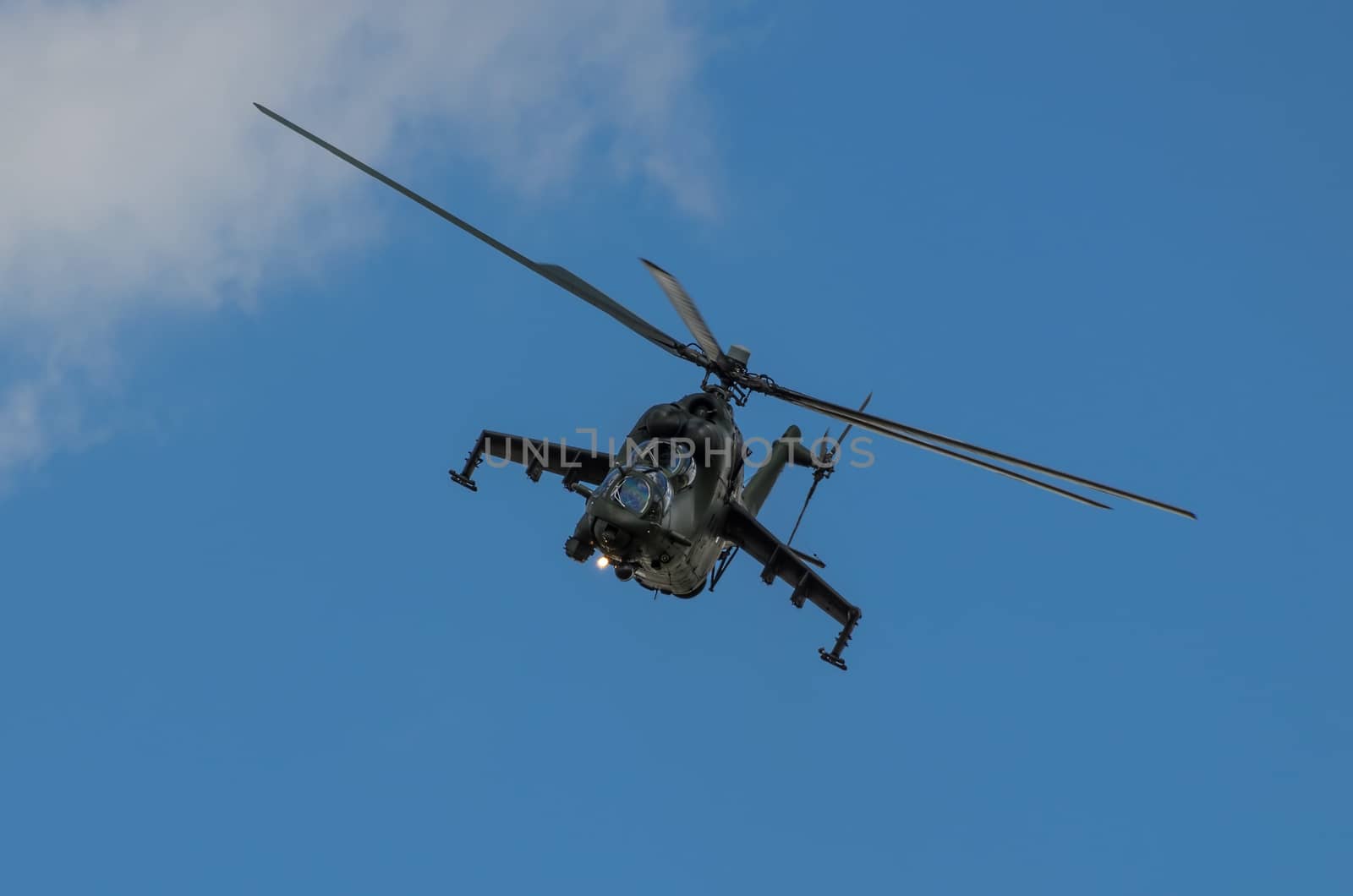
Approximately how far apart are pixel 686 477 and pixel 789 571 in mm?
4450

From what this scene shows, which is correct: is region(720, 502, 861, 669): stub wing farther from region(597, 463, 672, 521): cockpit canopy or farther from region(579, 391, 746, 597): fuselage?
region(597, 463, 672, 521): cockpit canopy

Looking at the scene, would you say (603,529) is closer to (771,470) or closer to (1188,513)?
(771,470)

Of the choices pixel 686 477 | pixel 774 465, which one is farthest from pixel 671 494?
pixel 774 465

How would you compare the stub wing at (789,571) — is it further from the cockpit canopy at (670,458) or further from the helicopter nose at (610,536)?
the helicopter nose at (610,536)

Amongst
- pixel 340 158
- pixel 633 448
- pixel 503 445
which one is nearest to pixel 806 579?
pixel 633 448

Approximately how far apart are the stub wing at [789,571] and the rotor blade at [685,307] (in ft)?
13.5

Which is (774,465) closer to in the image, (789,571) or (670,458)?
(789,571)

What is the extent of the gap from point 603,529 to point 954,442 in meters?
7.82

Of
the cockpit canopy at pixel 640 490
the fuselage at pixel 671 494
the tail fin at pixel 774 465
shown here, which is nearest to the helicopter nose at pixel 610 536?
the fuselage at pixel 671 494

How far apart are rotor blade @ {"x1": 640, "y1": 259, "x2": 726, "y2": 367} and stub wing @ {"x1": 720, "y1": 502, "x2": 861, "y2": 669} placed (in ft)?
13.5

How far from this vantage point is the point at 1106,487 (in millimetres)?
29516

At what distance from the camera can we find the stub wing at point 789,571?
36.4 metres

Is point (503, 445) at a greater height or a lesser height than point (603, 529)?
greater

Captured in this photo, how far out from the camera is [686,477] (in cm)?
3416
